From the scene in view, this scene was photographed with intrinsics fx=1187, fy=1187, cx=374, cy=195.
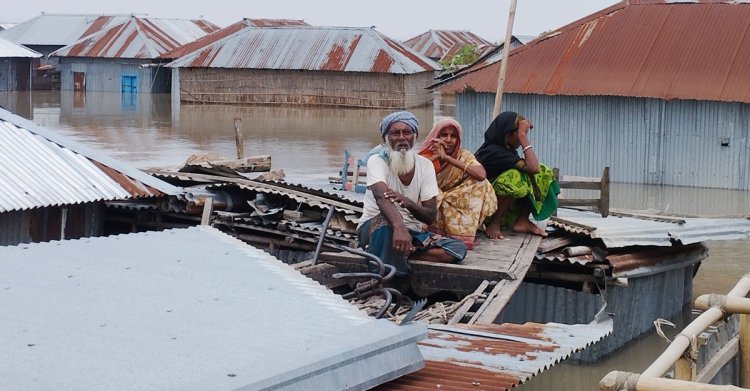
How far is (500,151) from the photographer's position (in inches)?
390

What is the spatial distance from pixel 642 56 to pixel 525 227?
11.3m

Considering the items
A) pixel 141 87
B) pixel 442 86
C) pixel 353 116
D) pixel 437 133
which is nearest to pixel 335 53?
pixel 353 116

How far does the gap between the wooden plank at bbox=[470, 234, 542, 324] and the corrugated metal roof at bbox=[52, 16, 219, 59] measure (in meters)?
41.7

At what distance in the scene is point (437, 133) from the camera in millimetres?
9430

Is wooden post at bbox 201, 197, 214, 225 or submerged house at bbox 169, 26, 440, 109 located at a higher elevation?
submerged house at bbox 169, 26, 440, 109

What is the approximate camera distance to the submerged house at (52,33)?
53112 mm

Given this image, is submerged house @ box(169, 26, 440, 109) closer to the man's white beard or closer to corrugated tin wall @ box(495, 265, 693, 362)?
corrugated tin wall @ box(495, 265, 693, 362)

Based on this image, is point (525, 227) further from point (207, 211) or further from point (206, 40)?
point (206, 40)

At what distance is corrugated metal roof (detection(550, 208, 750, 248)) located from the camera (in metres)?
10.3

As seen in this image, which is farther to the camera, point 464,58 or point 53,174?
point 464,58

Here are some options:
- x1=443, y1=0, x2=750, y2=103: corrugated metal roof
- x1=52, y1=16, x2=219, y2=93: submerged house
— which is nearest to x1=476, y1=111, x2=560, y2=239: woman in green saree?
x1=443, y1=0, x2=750, y2=103: corrugated metal roof

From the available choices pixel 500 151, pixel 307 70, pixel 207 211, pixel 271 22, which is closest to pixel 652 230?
pixel 500 151

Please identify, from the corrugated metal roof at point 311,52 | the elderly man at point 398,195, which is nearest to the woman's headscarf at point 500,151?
the elderly man at point 398,195

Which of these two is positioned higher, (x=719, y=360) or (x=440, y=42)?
(x=440, y=42)
